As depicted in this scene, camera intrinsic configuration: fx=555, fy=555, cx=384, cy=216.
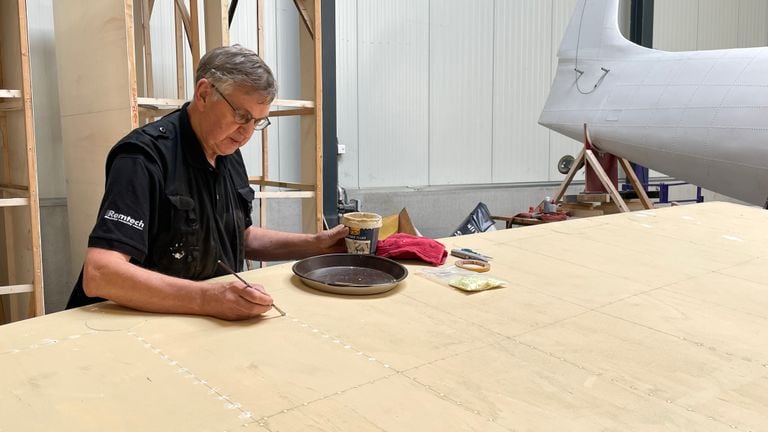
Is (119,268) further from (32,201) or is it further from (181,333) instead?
(32,201)

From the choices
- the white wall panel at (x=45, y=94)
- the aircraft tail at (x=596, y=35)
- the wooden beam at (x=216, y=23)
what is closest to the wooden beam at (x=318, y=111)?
the wooden beam at (x=216, y=23)

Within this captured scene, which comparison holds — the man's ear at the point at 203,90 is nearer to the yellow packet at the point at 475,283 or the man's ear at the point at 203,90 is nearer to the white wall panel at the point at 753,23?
the yellow packet at the point at 475,283

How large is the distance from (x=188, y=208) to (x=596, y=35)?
465 cm

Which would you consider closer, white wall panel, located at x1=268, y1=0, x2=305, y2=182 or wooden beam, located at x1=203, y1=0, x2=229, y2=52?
wooden beam, located at x1=203, y1=0, x2=229, y2=52

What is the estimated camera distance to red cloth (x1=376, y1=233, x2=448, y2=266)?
6.01 ft

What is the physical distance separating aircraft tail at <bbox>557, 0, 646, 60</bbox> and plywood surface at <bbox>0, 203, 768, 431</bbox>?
13.1 ft

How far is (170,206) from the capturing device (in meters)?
1.66

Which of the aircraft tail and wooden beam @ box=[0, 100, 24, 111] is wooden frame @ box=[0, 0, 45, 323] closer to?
wooden beam @ box=[0, 100, 24, 111]

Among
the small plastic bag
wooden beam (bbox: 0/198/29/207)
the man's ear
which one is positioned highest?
the man's ear

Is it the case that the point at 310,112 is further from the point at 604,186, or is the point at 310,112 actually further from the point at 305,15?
the point at 604,186

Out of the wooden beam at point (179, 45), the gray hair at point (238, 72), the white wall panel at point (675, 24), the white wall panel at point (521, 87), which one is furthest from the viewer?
the white wall panel at point (675, 24)

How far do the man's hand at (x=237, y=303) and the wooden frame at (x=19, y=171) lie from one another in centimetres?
176

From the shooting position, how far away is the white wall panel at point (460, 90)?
19.2ft

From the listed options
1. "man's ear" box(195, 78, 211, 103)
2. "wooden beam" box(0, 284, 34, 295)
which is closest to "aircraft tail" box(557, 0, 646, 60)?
"man's ear" box(195, 78, 211, 103)
